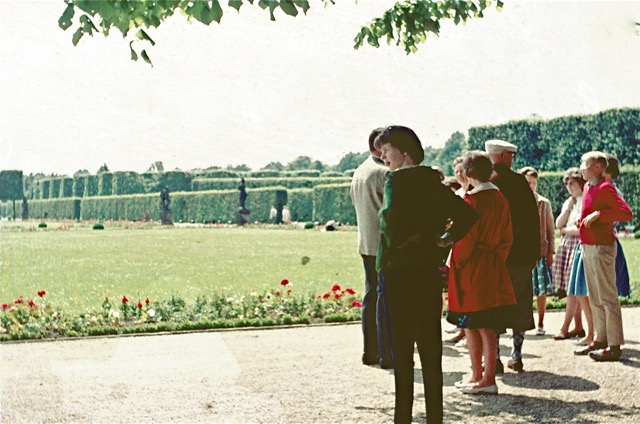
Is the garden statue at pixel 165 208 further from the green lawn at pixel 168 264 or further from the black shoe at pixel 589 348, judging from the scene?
the black shoe at pixel 589 348

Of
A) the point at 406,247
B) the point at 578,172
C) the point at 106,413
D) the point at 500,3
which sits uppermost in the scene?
the point at 500,3

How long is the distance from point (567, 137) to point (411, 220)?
2194cm

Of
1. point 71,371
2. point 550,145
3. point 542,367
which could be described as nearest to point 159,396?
point 71,371

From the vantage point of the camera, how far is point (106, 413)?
5578 millimetres

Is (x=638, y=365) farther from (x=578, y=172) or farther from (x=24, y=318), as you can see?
(x=24, y=318)

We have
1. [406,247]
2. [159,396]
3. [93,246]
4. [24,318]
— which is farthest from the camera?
[93,246]

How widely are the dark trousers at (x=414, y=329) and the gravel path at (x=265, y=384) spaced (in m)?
0.60

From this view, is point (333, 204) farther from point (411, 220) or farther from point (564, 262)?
point (411, 220)

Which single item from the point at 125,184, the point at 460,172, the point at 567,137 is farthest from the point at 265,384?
the point at 125,184

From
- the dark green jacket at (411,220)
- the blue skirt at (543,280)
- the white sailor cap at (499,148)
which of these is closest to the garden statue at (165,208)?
the blue skirt at (543,280)

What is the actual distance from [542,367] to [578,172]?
195cm

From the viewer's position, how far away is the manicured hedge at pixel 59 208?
3002cm

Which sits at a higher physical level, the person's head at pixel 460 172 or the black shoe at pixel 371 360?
the person's head at pixel 460 172

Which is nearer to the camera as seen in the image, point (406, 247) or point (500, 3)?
point (406, 247)
